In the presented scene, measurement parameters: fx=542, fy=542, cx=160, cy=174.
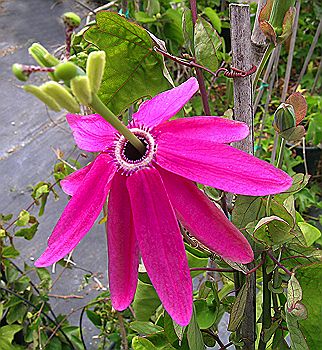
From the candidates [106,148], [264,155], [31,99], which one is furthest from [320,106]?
[106,148]

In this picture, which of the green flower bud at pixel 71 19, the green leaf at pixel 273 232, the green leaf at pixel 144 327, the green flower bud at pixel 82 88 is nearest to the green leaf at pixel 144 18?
the green flower bud at pixel 71 19

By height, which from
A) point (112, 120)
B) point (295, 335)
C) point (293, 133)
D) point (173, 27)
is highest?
point (112, 120)

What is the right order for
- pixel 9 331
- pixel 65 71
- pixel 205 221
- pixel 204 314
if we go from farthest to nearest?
pixel 9 331 < pixel 204 314 < pixel 205 221 < pixel 65 71

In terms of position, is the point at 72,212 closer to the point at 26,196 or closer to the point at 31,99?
the point at 26,196

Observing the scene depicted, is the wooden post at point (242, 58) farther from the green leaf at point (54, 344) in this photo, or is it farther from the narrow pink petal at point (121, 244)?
the green leaf at point (54, 344)

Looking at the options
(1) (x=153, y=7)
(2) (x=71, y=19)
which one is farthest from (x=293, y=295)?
(1) (x=153, y=7)

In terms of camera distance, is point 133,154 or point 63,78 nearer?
point 63,78

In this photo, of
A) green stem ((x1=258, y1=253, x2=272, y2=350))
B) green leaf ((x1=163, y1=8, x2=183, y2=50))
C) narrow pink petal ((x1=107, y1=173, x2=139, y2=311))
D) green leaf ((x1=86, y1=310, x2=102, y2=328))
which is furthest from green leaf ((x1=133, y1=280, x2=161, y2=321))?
green leaf ((x1=163, y1=8, x2=183, y2=50))

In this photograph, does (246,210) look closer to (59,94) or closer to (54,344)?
(59,94)
